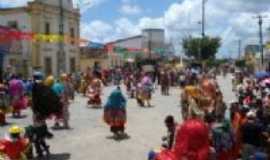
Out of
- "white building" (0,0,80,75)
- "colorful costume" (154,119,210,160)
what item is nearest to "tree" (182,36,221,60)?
"white building" (0,0,80,75)

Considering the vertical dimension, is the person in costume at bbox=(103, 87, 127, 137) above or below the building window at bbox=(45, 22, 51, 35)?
below

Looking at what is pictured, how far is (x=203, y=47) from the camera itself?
96.6 metres

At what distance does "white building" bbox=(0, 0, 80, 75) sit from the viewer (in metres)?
55.4

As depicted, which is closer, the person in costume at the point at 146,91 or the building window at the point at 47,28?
the person in costume at the point at 146,91

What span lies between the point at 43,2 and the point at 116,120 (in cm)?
4200

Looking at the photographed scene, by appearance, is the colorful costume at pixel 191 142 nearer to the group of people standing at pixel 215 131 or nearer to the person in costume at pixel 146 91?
the group of people standing at pixel 215 131

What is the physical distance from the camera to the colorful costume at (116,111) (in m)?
18.3

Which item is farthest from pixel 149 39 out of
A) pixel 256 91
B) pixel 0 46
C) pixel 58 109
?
pixel 58 109

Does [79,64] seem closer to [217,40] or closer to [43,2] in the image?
[43,2]

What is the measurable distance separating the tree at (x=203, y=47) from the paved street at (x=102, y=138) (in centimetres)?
7117

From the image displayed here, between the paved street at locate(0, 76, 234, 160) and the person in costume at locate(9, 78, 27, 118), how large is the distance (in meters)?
0.49

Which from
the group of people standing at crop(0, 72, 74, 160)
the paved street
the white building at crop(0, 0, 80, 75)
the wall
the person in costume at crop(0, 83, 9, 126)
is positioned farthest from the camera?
the white building at crop(0, 0, 80, 75)

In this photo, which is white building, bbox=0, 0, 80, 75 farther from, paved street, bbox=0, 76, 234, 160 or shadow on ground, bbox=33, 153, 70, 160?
shadow on ground, bbox=33, 153, 70, 160

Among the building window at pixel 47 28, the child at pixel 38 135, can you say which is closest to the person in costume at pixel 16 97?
the child at pixel 38 135
